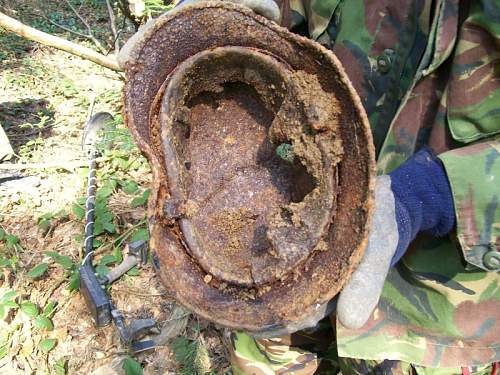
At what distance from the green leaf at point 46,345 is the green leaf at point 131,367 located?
16.8 inches

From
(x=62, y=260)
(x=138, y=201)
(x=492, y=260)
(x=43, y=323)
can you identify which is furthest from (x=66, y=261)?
(x=492, y=260)

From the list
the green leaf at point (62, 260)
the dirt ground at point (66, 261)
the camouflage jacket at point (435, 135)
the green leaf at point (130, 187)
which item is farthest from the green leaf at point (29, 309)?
the camouflage jacket at point (435, 135)

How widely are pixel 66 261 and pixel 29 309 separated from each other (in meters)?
0.37

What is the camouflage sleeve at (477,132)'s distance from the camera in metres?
Answer: 1.03

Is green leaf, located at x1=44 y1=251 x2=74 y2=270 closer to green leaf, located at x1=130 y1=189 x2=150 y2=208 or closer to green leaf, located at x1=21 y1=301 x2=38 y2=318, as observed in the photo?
green leaf, located at x1=21 y1=301 x2=38 y2=318

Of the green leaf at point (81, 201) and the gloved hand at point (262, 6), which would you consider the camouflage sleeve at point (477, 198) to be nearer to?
the gloved hand at point (262, 6)

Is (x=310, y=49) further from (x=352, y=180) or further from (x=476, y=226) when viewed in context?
(x=476, y=226)

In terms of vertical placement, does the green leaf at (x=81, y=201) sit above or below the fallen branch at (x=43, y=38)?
below

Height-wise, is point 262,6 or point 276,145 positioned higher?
point 262,6

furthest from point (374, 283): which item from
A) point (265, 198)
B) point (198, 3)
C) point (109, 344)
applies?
point (109, 344)

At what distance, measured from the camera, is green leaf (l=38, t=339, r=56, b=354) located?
2379 mm

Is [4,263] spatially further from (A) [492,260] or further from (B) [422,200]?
(A) [492,260]

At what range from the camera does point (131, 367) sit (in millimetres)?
2277

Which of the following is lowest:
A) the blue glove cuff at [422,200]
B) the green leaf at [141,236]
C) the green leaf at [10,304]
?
the green leaf at [10,304]
